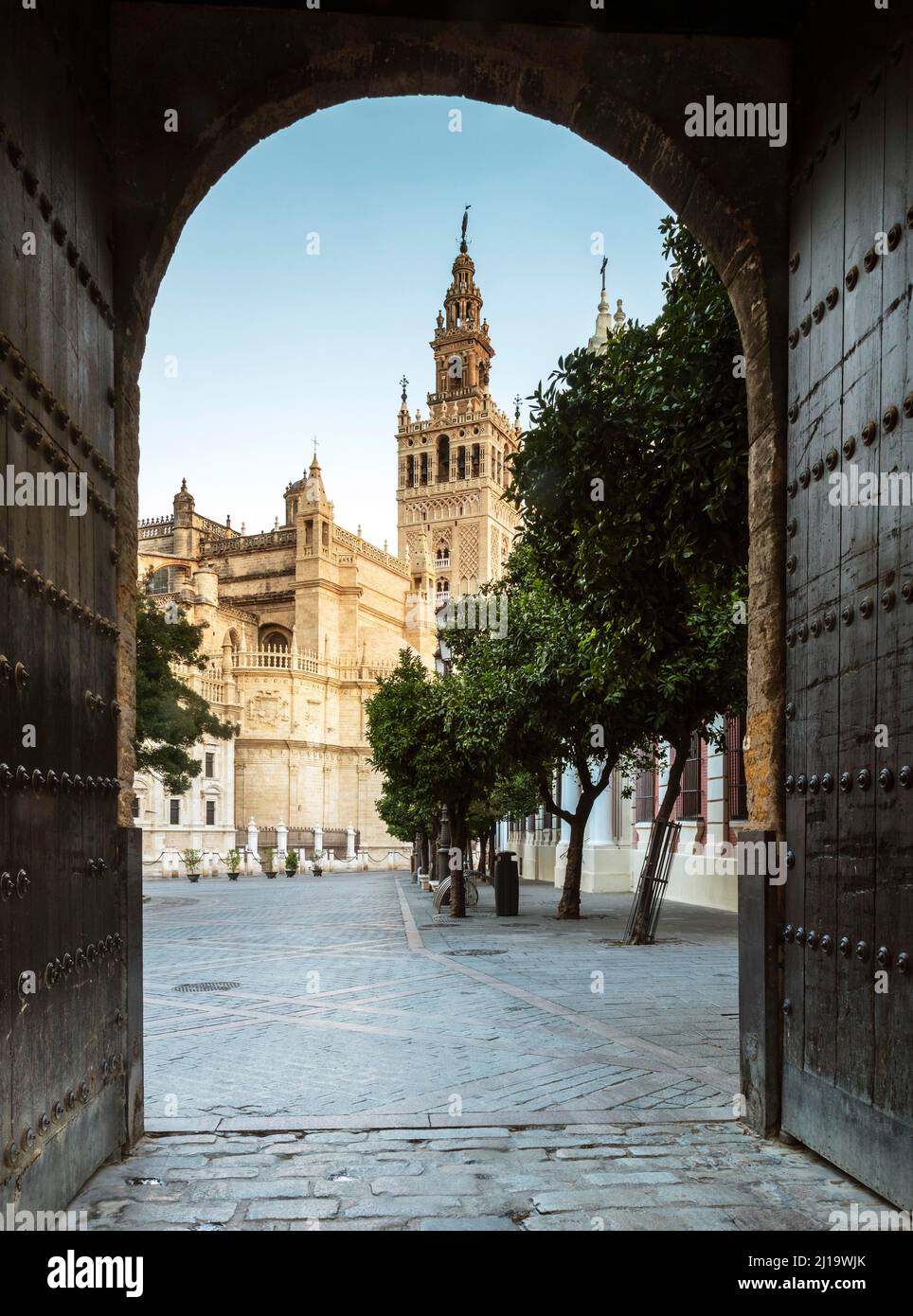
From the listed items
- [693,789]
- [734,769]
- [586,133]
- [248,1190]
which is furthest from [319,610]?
[248,1190]

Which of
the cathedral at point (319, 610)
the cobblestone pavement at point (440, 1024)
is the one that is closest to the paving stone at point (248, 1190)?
the cobblestone pavement at point (440, 1024)

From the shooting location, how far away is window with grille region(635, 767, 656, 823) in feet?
83.7

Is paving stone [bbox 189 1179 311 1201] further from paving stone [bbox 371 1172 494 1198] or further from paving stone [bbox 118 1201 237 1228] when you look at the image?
paving stone [bbox 371 1172 494 1198]

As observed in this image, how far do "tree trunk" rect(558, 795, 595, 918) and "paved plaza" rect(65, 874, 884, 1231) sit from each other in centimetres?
600

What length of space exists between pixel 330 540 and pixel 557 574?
7064cm

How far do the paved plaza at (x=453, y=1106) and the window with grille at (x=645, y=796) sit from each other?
13.5m

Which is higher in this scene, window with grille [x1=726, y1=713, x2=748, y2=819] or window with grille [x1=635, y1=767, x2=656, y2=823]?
window with grille [x1=726, y1=713, x2=748, y2=819]

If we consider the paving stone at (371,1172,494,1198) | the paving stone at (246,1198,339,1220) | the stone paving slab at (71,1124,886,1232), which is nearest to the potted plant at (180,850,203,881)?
the stone paving slab at (71,1124,886,1232)

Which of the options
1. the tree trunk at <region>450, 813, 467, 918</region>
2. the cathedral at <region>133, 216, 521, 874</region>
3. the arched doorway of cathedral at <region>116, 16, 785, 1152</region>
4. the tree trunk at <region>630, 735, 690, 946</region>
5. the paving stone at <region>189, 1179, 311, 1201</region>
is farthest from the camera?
the cathedral at <region>133, 216, 521, 874</region>

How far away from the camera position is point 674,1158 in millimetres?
4422

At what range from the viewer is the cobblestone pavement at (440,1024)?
18.2ft

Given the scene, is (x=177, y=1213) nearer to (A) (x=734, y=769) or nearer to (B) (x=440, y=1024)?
(B) (x=440, y=1024)

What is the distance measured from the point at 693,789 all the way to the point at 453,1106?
58.5 feet

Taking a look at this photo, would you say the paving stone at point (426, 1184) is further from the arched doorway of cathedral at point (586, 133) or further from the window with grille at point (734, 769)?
the window with grille at point (734, 769)
